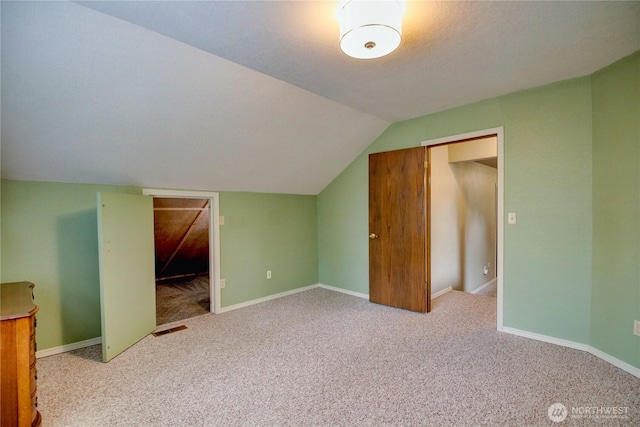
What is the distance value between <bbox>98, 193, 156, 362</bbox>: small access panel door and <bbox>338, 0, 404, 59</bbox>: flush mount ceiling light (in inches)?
87.9

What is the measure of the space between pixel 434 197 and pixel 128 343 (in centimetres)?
383

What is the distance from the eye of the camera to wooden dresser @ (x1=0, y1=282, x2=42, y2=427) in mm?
1473

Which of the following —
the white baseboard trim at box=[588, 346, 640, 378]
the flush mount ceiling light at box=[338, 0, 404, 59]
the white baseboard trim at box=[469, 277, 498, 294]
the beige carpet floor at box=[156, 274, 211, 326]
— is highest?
the flush mount ceiling light at box=[338, 0, 404, 59]

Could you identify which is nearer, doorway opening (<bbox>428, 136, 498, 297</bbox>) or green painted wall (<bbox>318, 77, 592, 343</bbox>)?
green painted wall (<bbox>318, 77, 592, 343</bbox>)

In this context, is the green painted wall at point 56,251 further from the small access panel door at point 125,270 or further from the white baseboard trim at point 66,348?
the small access panel door at point 125,270

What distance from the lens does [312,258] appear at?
4754mm

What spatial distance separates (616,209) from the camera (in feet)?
7.63

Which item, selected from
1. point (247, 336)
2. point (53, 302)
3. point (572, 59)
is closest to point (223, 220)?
point (247, 336)

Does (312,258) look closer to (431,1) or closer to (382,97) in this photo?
(382,97)

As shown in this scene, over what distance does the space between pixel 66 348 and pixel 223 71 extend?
2.71 m

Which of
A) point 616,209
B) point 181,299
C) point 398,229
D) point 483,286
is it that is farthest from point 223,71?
point 483,286

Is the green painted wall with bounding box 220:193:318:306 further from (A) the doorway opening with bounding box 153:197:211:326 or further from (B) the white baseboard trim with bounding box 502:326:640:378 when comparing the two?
(B) the white baseboard trim with bounding box 502:326:640:378

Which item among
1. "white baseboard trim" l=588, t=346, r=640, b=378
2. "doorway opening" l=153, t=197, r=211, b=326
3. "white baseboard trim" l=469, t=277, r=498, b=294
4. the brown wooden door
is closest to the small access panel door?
"doorway opening" l=153, t=197, r=211, b=326

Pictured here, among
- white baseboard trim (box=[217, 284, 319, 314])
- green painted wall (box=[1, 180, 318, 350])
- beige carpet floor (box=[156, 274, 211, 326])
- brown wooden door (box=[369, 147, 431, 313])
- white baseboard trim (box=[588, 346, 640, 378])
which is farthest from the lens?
white baseboard trim (box=[217, 284, 319, 314])
